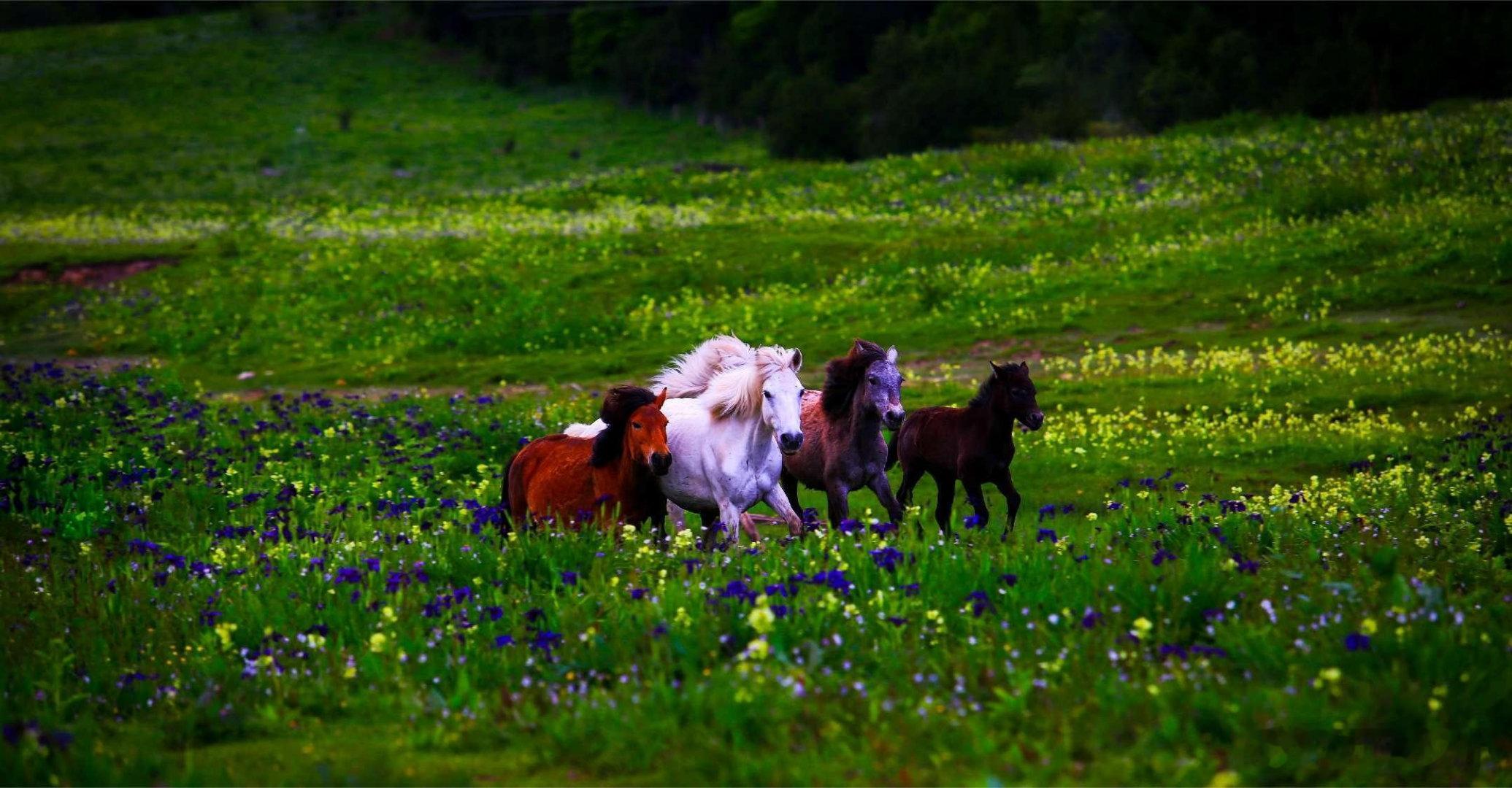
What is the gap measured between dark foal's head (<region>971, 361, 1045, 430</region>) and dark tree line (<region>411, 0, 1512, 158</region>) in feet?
164

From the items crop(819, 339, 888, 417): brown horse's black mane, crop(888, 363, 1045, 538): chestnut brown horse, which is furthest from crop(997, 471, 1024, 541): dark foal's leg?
crop(819, 339, 888, 417): brown horse's black mane

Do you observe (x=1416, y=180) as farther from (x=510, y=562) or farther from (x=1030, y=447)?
(x=510, y=562)

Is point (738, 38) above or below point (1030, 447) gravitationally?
above

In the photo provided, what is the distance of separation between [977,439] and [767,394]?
364 centimetres

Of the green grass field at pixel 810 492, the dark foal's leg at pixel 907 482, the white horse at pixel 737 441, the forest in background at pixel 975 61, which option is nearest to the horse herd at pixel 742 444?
the white horse at pixel 737 441

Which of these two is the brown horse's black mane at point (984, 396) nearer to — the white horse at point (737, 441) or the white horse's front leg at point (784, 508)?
the white horse at point (737, 441)

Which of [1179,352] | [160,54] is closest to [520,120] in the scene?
[160,54]

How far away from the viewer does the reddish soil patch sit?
4394 cm

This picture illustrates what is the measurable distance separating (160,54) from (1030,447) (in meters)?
92.6

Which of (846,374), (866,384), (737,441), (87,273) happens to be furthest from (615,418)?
Result: (87,273)

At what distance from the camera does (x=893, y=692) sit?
272 inches

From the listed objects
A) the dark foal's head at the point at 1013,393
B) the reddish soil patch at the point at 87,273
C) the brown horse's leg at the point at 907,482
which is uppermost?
the dark foal's head at the point at 1013,393

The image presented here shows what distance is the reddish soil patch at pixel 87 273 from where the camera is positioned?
1730 inches

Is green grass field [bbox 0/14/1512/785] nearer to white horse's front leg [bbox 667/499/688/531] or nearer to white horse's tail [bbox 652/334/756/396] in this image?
white horse's front leg [bbox 667/499/688/531]
